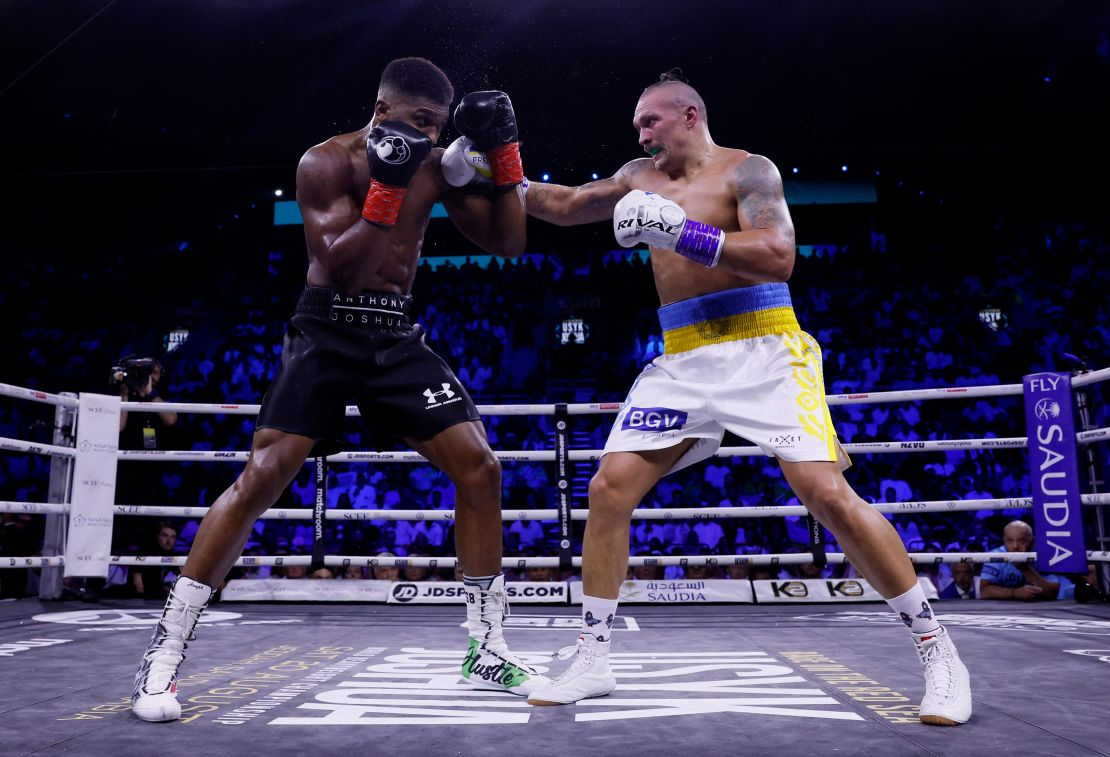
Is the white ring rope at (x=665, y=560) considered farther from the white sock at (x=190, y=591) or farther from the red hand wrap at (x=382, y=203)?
the red hand wrap at (x=382, y=203)

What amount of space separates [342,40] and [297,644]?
6.46 metres

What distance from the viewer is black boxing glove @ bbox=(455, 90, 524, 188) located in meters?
1.87

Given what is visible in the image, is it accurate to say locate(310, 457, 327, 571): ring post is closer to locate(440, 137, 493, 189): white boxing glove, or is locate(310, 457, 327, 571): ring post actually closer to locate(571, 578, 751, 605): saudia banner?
locate(571, 578, 751, 605): saudia banner

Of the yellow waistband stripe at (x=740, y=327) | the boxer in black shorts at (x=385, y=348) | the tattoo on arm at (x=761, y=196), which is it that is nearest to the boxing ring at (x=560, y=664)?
the boxer in black shorts at (x=385, y=348)

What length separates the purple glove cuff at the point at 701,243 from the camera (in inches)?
67.9

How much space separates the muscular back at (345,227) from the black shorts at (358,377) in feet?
0.13

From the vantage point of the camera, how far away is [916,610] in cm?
165

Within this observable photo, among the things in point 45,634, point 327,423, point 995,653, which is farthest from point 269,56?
point 995,653

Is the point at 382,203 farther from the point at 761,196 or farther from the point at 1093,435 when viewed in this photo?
the point at 1093,435

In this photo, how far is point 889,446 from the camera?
3789 mm

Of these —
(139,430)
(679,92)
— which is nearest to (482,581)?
(679,92)

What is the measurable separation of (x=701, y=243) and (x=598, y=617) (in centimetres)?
84

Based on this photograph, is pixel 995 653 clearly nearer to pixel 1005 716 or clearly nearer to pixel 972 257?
pixel 1005 716

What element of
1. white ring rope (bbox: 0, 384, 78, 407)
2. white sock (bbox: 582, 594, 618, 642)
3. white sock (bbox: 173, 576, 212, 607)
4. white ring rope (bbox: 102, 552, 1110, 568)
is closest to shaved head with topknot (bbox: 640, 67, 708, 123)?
white sock (bbox: 582, 594, 618, 642)
